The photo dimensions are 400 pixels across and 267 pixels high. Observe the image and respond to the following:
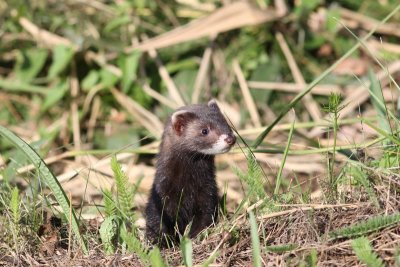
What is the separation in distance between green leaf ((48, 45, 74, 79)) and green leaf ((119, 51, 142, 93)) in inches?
25.0

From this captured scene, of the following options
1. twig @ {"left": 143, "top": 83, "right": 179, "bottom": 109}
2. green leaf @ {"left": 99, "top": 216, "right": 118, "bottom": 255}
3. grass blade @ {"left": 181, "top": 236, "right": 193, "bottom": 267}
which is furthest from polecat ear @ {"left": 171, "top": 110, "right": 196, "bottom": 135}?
twig @ {"left": 143, "top": 83, "right": 179, "bottom": 109}

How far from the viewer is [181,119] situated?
19.3 ft

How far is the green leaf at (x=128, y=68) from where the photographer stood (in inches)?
378

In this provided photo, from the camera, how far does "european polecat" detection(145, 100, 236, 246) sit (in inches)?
222

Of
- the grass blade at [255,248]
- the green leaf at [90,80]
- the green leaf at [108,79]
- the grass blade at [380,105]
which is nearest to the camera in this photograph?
the grass blade at [255,248]

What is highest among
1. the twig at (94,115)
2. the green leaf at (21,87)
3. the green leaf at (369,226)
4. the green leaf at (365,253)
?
the green leaf at (369,226)

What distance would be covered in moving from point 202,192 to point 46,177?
1.26m

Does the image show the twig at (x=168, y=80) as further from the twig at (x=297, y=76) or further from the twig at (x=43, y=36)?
the twig at (x=297, y=76)

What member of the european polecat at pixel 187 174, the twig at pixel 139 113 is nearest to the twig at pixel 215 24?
the twig at pixel 139 113

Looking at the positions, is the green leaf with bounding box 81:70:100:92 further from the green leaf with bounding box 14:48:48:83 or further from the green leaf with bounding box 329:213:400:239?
the green leaf with bounding box 329:213:400:239

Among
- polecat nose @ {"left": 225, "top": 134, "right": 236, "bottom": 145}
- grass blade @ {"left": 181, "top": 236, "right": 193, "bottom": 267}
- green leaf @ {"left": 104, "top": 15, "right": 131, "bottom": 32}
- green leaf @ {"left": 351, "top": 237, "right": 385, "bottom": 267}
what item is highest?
green leaf @ {"left": 104, "top": 15, "right": 131, "bottom": 32}

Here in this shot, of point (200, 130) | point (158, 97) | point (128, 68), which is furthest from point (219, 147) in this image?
point (128, 68)

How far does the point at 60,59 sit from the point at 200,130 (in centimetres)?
440

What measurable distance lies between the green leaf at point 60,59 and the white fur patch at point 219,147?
437cm
